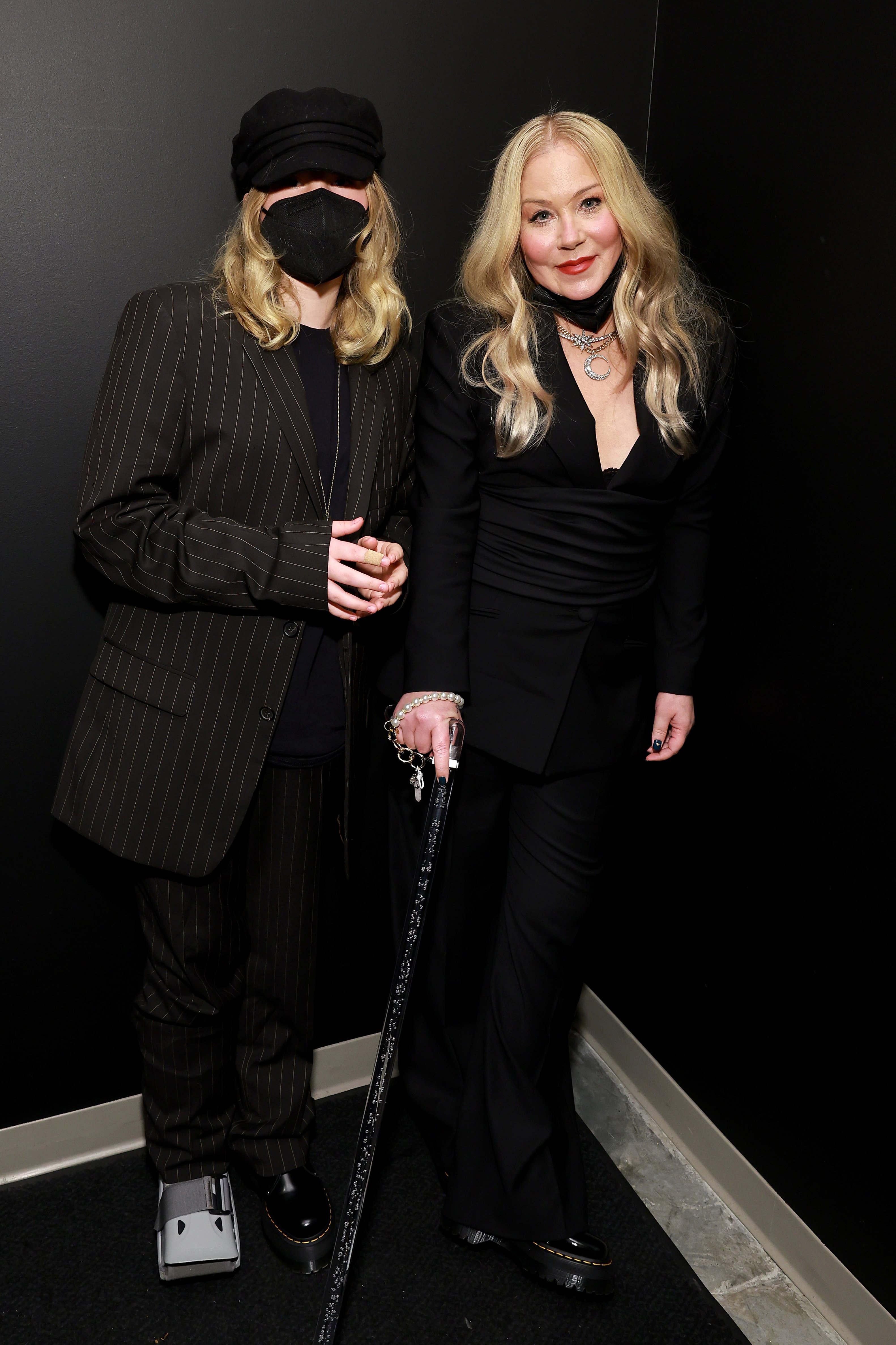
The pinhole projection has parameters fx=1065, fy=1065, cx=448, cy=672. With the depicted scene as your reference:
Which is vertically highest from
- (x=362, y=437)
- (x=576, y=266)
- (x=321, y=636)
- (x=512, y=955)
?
(x=576, y=266)

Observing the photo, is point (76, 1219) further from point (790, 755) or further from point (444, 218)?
point (444, 218)

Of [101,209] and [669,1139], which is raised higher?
[101,209]

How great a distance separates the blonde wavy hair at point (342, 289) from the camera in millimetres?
1651

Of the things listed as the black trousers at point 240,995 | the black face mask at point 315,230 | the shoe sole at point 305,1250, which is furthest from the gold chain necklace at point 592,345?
the shoe sole at point 305,1250

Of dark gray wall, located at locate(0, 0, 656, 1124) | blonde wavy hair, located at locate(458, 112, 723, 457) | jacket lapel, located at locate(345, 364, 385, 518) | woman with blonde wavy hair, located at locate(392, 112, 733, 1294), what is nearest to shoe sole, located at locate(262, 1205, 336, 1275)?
woman with blonde wavy hair, located at locate(392, 112, 733, 1294)

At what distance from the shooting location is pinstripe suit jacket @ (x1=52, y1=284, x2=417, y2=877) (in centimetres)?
160

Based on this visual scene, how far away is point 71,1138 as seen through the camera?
85.8 inches

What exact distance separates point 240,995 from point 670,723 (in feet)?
3.15

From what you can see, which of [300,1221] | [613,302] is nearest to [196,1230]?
[300,1221]

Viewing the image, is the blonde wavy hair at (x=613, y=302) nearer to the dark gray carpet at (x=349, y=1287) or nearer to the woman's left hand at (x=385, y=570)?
the woman's left hand at (x=385, y=570)

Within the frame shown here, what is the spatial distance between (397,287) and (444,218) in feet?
1.10

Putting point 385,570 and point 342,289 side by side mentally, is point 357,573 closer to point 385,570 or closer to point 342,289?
point 385,570

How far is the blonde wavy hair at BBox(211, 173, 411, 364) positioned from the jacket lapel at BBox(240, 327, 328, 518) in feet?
0.05

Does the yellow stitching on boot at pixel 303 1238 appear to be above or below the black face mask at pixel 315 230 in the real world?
below
